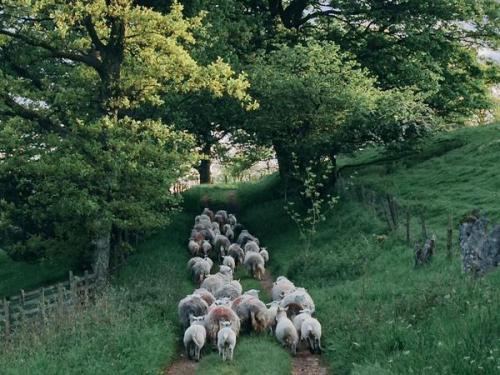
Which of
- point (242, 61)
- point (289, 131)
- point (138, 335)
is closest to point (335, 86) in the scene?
point (289, 131)

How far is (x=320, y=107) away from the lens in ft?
99.3

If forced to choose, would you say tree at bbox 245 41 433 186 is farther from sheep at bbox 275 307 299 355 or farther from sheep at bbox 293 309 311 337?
sheep at bbox 275 307 299 355

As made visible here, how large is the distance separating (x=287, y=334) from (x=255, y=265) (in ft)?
29.8

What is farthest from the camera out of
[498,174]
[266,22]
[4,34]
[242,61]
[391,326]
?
[266,22]

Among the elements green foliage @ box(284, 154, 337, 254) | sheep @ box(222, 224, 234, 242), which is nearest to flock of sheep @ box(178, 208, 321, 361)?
green foliage @ box(284, 154, 337, 254)

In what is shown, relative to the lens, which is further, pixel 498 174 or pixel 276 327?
pixel 498 174

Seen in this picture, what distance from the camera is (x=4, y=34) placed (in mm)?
23250

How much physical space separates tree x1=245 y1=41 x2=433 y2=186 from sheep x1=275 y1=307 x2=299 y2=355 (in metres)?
15.0

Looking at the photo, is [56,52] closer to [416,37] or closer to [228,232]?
[228,232]

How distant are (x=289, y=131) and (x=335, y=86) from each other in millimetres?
3311

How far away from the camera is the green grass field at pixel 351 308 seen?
11.7 m

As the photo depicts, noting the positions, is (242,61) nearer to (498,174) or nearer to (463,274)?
(498,174)

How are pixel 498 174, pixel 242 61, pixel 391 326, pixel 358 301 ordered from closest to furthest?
pixel 391 326, pixel 358 301, pixel 498 174, pixel 242 61

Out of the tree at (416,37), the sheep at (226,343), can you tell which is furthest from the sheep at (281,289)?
the tree at (416,37)
